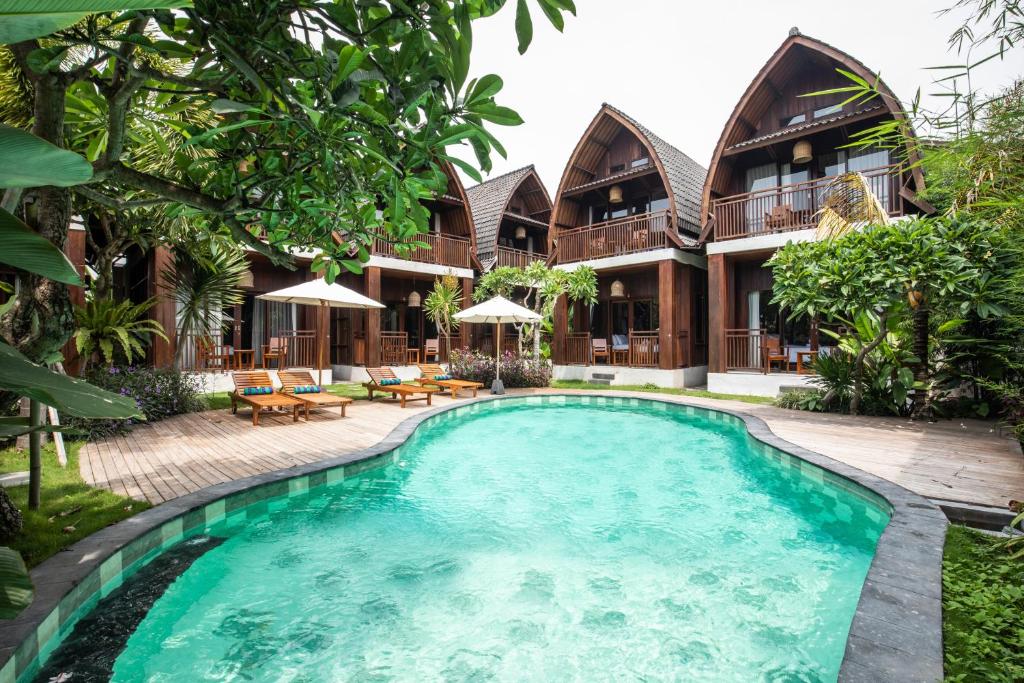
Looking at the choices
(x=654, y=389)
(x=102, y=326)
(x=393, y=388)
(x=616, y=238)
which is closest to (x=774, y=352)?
(x=654, y=389)

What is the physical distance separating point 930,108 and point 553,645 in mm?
4664

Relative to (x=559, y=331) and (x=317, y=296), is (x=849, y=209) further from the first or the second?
(x=317, y=296)

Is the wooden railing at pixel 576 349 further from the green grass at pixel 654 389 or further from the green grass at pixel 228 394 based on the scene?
the green grass at pixel 228 394

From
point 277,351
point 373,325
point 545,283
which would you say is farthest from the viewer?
point 545,283

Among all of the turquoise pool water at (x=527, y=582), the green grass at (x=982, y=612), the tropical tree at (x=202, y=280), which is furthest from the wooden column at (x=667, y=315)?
the tropical tree at (x=202, y=280)

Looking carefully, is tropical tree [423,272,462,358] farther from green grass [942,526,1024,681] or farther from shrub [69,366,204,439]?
green grass [942,526,1024,681]

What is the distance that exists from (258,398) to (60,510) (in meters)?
4.57

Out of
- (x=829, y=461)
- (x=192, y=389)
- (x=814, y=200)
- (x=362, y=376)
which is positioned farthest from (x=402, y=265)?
(x=829, y=461)

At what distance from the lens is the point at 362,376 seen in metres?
15.3

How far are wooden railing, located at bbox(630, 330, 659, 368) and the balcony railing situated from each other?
3.62 metres

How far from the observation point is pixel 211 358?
12.5 meters

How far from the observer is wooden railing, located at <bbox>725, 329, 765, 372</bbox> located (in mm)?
13561

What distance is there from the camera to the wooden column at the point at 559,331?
1655 centimetres

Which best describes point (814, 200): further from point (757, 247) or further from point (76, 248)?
point (76, 248)
